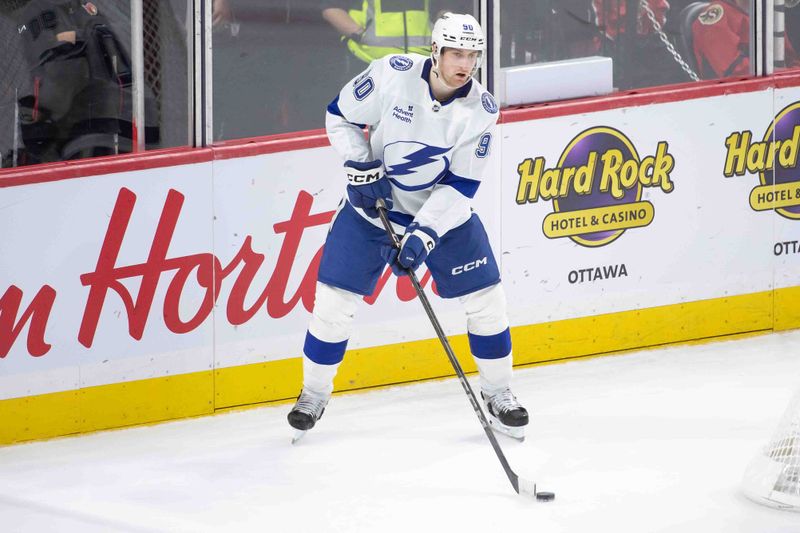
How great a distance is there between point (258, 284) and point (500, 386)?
35.1 inches

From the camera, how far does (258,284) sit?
17.8 ft

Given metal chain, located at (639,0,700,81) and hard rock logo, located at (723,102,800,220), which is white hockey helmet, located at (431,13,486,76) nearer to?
metal chain, located at (639,0,700,81)

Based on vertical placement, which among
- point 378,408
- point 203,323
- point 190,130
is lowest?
point 378,408

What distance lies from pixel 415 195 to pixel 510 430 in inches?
32.2

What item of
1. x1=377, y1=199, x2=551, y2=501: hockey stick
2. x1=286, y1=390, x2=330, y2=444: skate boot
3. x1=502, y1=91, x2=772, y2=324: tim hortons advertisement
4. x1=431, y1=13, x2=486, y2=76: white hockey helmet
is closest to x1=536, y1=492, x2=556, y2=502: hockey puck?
x1=377, y1=199, x2=551, y2=501: hockey stick

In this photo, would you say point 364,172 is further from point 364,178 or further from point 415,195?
point 415,195

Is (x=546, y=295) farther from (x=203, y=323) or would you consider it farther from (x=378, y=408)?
(x=203, y=323)

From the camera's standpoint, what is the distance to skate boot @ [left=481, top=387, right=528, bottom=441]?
199 inches

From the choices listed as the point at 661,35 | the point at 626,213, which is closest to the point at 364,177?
the point at 626,213

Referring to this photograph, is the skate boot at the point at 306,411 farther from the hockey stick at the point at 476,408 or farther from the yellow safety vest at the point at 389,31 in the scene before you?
the yellow safety vest at the point at 389,31

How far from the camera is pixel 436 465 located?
15.8 ft

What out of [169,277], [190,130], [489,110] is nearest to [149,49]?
[190,130]

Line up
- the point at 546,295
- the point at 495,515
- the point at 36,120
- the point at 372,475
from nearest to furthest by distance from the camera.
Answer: the point at 495,515 → the point at 372,475 → the point at 36,120 → the point at 546,295

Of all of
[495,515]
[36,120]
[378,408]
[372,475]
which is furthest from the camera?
[378,408]
